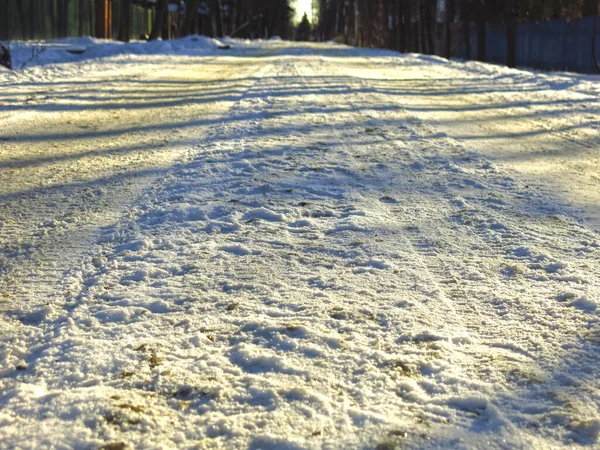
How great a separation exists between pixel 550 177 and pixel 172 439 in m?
4.65

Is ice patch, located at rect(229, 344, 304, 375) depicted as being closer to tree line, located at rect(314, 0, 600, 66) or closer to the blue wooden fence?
tree line, located at rect(314, 0, 600, 66)

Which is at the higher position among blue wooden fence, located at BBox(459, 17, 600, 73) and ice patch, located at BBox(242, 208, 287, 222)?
blue wooden fence, located at BBox(459, 17, 600, 73)

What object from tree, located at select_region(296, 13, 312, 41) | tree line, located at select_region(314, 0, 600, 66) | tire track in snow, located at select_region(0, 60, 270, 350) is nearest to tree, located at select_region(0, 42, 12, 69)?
tire track in snow, located at select_region(0, 60, 270, 350)

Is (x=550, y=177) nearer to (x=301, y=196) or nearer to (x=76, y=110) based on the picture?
(x=301, y=196)

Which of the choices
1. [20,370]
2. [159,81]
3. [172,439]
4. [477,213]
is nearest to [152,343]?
[20,370]

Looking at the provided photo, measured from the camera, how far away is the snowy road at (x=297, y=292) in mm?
2336

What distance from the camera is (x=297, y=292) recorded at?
134 inches

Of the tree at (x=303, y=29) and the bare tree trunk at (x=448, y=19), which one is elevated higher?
the tree at (x=303, y=29)

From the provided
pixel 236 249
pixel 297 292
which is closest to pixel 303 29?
pixel 236 249

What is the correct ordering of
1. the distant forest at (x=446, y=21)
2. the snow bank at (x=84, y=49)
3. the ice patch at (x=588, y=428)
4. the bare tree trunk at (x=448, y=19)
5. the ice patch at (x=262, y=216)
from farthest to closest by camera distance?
the bare tree trunk at (x=448, y=19) < the distant forest at (x=446, y=21) < the snow bank at (x=84, y=49) < the ice patch at (x=262, y=216) < the ice patch at (x=588, y=428)

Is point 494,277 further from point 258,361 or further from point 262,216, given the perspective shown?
point 262,216

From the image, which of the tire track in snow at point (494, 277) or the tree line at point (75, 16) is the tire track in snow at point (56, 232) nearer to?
the tire track in snow at point (494, 277)

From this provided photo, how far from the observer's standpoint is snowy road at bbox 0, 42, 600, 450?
7.66 feet

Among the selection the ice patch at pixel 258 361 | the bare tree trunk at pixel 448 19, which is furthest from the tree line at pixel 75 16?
the ice patch at pixel 258 361
